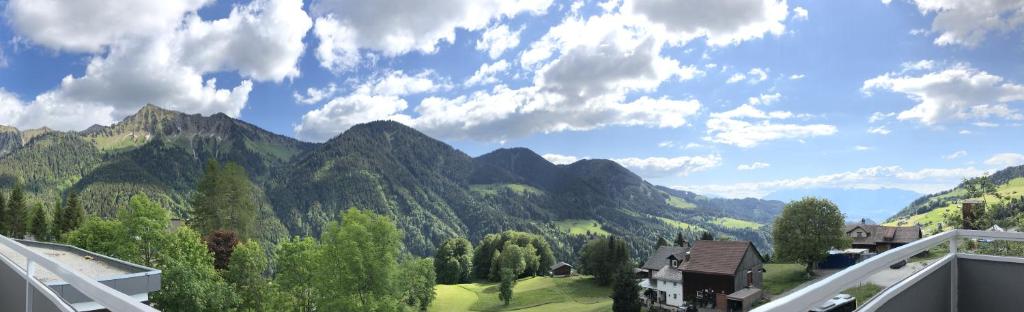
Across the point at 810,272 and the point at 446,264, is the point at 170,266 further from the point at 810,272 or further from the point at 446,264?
the point at 446,264

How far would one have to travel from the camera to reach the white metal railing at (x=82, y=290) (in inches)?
86.1

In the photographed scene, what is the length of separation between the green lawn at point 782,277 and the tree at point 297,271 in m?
31.2

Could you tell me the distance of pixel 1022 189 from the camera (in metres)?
138

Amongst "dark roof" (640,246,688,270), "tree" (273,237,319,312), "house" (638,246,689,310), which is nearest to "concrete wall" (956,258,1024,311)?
"tree" (273,237,319,312)

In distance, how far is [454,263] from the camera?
9206cm

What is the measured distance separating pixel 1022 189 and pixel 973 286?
183949 millimetres

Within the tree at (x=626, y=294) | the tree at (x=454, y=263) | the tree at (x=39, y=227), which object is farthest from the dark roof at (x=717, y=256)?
the tree at (x=39, y=227)

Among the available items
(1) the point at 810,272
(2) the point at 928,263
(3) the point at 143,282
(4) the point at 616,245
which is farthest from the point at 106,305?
(4) the point at 616,245

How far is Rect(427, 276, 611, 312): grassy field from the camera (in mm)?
57094

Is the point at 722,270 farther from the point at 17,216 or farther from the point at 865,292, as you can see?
the point at 17,216

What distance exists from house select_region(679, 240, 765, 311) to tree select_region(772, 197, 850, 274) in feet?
13.5

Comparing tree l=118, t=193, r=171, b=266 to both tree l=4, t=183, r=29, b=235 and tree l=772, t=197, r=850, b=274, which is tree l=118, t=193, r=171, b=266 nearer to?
tree l=772, t=197, r=850, b=274

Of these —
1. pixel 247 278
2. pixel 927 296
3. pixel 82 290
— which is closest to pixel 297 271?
pixel 247 278

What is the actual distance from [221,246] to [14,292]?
32.5 metres
